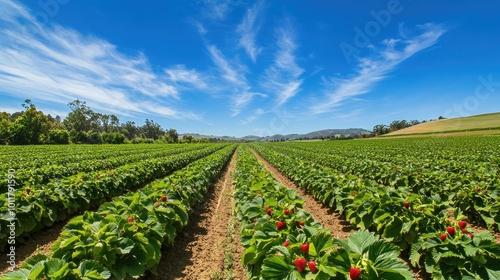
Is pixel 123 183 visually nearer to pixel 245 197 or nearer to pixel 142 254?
pixel 245 197

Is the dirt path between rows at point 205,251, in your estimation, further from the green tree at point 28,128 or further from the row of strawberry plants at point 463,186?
the green tree at point 28,128

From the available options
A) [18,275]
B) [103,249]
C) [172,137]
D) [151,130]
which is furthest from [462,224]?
[151,130]

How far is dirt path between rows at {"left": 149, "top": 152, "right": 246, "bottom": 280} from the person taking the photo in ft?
15.0

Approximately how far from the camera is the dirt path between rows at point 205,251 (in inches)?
180

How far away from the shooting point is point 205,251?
5543 mm

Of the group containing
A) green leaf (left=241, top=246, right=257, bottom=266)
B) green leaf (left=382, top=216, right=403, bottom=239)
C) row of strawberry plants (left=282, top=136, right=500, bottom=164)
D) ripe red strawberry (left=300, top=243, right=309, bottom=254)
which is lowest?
row of strawberry plants (left=282, top=136, right=500, bottom=164)

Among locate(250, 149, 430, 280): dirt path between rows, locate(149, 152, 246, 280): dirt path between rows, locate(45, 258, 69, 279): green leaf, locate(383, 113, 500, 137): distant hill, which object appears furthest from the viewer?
locate(383, 113, 500, 137): distant hill

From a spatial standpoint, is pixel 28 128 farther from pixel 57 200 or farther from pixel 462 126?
pixel 462 126

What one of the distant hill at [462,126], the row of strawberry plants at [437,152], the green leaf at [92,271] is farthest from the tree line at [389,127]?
the green leaf at [92,271]

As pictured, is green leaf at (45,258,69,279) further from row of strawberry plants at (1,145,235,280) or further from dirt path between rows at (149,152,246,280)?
dirt path between rows at (149,152,246,280)

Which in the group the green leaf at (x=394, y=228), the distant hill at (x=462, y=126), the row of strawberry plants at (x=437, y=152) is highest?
the distant hill at (x=462, y=126)

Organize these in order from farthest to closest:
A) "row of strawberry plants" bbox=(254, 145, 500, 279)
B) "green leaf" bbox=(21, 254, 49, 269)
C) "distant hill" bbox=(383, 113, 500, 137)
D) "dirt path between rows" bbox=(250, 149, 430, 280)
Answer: "distant hill" bbox=(383, 113, 500, 137) < "dirt path between rows" bbox=(250, 149, 430, 280) < "row of strawberry plants" bbox=(254, 145, 500, 279) < "green leaf" bbox=(21, 254, 49, 269)

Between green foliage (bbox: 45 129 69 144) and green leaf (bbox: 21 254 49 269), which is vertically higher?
green foliage (bbox: 45 129 69 144)

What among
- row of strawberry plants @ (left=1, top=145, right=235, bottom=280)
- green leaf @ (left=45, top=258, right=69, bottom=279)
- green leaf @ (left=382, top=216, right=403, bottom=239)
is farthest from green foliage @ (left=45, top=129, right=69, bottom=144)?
green leaf @ (left=382, top=216, right=403, bottom=239)
